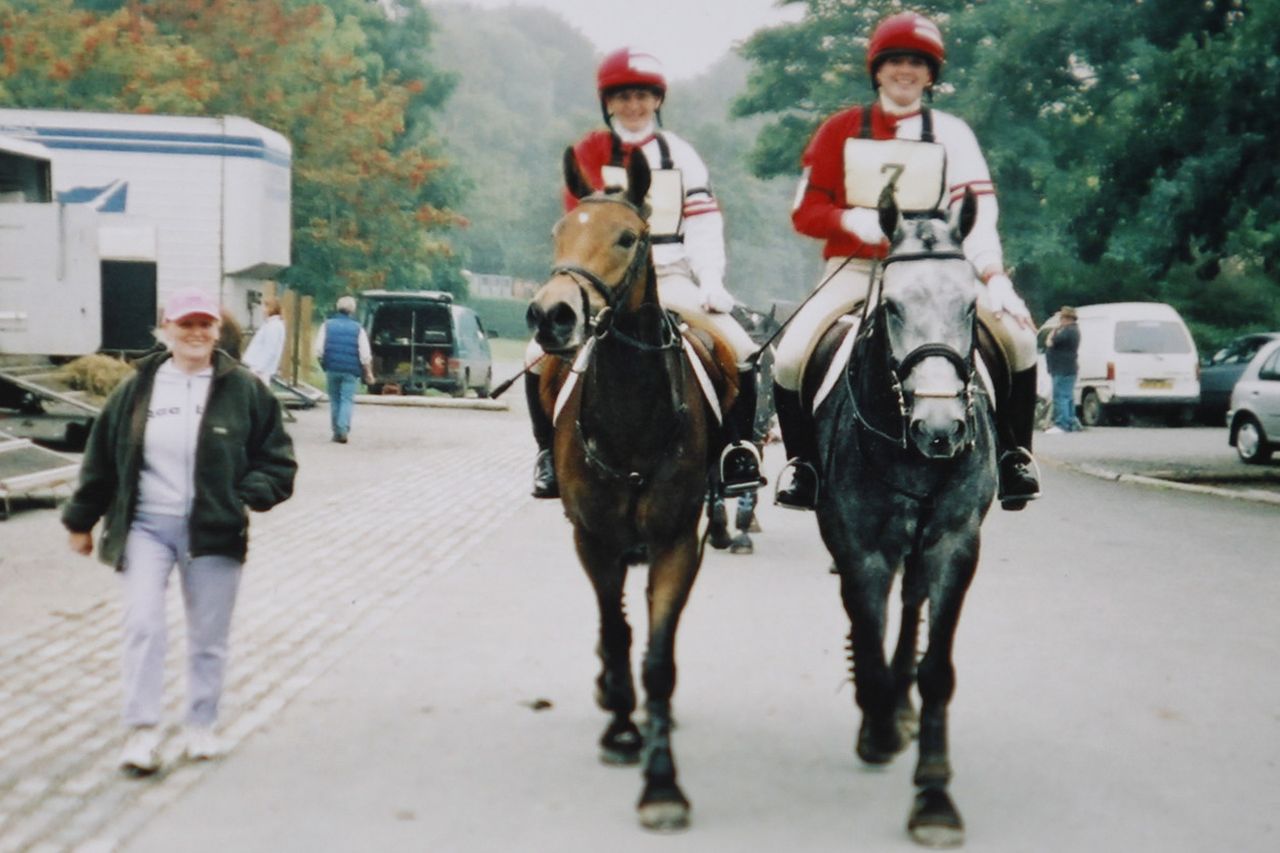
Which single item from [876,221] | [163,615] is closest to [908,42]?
[876,221]

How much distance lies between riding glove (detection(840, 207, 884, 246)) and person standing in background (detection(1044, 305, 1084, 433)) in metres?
23.8

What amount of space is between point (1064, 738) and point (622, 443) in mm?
2262

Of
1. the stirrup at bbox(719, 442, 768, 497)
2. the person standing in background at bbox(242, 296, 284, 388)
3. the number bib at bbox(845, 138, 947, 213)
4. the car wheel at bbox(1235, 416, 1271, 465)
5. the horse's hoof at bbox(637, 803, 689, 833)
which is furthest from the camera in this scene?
the person standing in background at bbox(242, 296, 284, 388)

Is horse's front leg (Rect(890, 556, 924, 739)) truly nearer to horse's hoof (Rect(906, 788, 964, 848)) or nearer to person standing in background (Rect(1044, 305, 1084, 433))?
horse's hoof (Rect(906, 788, 964, 848))

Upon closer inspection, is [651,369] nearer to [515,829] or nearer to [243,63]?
[515,829]

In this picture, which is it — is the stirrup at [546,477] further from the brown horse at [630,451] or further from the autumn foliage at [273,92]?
the autumn foliage at [273,92]

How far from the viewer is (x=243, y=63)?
38125mm

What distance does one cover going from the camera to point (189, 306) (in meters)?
6.27

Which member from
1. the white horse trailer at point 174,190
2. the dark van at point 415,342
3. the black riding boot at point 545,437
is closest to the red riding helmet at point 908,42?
the black riding boot at point 545,437

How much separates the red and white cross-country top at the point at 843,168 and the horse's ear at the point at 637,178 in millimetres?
914

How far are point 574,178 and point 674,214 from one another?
2.91ft

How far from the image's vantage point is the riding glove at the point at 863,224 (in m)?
6.46

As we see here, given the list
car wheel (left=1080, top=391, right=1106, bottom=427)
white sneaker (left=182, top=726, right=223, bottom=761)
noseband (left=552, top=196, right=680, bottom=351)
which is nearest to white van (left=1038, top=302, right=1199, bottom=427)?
car wheel (left=1080, top=391, right=1106, bottom=427)

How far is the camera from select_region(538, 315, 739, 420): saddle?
6762 millimetres
